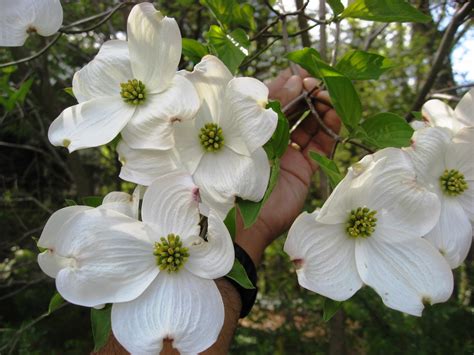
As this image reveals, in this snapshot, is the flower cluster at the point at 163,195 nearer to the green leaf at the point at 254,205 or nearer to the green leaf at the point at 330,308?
the green leaf at the point at 254,205

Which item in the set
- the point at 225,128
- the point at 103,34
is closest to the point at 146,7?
the point at 225,128

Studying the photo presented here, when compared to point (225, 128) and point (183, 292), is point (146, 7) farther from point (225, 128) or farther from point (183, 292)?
point (183, 292)

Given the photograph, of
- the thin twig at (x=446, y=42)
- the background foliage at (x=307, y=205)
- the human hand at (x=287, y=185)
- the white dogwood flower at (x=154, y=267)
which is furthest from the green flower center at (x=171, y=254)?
the background foliage at (x=307, y=205)

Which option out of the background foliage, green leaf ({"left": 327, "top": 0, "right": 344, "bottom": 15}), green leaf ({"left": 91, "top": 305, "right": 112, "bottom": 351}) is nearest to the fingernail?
green leaf ({"left": 327, "top": 0, "right": 344, "bottom": 15})

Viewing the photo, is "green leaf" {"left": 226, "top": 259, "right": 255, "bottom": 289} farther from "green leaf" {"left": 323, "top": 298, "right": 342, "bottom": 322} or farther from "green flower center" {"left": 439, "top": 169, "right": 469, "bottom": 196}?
"green flower center" {"left": 439, "top": 169, "right": 469, "bottom": 196}

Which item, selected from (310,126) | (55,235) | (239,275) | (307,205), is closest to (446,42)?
(310,126)
